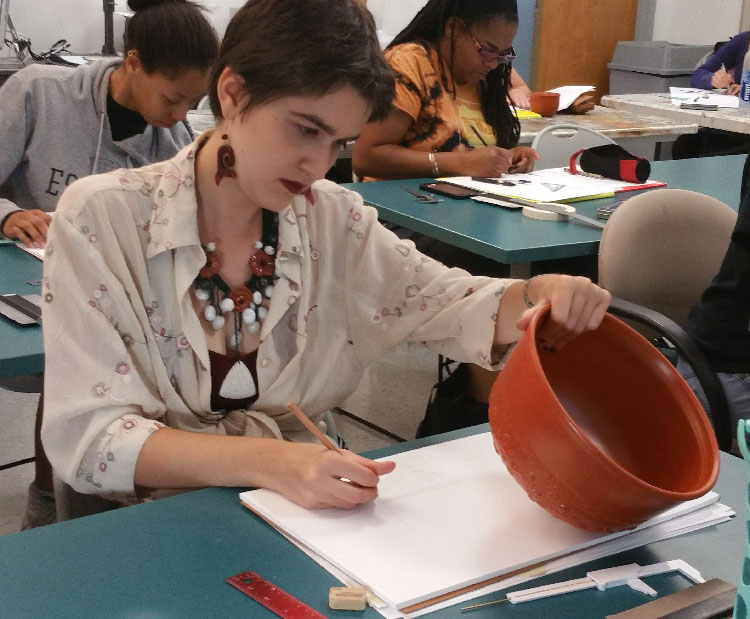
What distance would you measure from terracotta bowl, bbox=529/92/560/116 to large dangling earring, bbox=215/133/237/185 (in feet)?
8.95

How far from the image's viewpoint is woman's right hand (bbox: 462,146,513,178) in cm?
267

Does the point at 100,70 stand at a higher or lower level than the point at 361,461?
higher

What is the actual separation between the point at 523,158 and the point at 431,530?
1958mm

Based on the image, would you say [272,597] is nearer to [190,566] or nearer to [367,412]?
[190,566]

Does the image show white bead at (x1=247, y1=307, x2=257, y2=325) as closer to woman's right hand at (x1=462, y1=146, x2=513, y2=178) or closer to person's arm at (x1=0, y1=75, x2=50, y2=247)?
person's arm at (x1=0, y1=75, x2=50, y2=247)

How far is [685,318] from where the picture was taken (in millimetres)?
2139

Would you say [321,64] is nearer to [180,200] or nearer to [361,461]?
[180,200]

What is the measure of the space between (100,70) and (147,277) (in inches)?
53.8

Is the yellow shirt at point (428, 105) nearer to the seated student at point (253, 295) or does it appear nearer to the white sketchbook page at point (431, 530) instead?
the seated student at point (253, 295)

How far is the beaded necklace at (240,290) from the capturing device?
1.21 metres

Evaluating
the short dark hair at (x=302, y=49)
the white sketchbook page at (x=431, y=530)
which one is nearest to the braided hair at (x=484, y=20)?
the short dark hair at (x=302, y=49)

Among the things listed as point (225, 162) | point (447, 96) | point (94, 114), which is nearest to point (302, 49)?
point (225, 162)

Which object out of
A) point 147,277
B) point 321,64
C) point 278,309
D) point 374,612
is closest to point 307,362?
point 278,309

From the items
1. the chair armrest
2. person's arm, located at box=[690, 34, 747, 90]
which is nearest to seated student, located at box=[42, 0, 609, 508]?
the chair armrest
